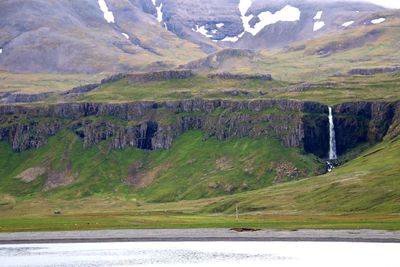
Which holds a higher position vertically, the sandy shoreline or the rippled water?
the sandy shoreline

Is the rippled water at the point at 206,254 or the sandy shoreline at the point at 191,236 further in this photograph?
the sandy shoreline at the point at 191,236

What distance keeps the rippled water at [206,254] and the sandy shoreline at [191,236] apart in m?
2.27

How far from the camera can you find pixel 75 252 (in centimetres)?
14662

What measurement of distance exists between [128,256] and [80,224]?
46597mm

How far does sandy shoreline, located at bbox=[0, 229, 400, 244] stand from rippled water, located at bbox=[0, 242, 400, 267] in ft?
7.45

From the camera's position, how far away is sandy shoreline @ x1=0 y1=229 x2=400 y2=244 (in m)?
146

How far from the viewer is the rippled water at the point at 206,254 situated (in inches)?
4978

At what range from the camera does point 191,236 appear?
159 metres

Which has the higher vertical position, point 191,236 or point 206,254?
point 191,236

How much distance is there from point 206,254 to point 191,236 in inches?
833

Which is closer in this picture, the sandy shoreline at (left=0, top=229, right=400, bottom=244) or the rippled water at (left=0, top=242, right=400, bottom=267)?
the rippled water at (left=0, top=242, right=400, bottom=267)

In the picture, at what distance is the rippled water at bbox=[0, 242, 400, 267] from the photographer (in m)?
126

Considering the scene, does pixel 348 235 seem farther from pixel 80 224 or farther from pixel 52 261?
pixel 80 224

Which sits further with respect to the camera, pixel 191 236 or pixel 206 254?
pixel 191 236
